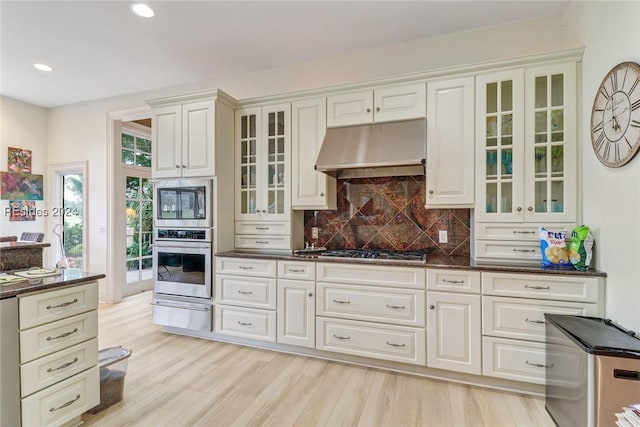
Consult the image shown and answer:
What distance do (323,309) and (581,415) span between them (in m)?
1.73

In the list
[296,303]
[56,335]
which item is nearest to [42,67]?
[56,335]

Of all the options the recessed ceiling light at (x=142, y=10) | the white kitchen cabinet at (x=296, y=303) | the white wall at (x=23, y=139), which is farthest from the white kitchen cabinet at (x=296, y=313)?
the white wall at (x=23, y=139)

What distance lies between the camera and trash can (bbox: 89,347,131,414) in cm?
199

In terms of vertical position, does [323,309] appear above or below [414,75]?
below

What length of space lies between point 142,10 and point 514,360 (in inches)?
156

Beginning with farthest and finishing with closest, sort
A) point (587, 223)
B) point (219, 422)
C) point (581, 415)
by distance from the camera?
→ point (587, 223)
point (219, 422)
point (581, 415)

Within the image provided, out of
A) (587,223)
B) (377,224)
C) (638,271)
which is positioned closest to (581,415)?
(638,271)

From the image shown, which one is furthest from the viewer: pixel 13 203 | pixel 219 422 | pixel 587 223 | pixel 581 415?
pixel 13 203

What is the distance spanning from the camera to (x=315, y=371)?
2.51m

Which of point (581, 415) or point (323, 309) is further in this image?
point (323, 309)

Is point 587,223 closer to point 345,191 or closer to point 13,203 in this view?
point 345,191

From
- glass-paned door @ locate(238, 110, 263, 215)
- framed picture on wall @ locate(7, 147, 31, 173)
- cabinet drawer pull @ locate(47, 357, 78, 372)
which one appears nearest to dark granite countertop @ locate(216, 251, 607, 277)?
glass-paned door @ locate(238, 110, 263, 215)

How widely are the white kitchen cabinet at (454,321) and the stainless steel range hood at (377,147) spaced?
0.97 meters

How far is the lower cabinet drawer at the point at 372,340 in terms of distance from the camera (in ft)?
7.86
